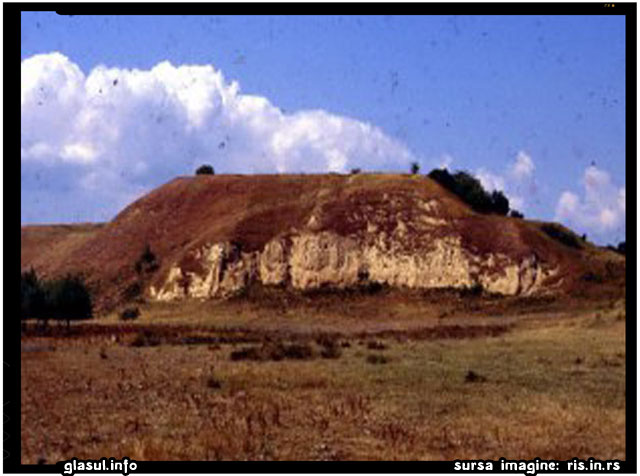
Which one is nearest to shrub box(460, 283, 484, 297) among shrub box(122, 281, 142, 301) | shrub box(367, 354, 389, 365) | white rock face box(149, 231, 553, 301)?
white rock face box(149, 231, 553, 301)

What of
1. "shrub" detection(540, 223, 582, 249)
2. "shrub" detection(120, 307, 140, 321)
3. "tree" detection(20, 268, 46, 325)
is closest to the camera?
"tree" detection(20, 268, 46, 325)

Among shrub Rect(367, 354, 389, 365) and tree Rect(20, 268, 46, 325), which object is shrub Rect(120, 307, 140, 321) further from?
shrub Rect(367, 354, 389, 365)

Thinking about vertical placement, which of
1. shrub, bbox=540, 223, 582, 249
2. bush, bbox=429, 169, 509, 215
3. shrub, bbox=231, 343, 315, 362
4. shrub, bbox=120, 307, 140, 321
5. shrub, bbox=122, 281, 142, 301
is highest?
bush, bbox=429, 169, 509, 215

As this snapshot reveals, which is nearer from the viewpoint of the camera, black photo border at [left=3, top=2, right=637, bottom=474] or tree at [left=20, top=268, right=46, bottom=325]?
black photo border at [left=3, top=2, right=637, bottom=474]

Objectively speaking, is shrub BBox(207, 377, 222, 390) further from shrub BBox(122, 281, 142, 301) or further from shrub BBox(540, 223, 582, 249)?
shrub BBox(540, 223, 582, 249)

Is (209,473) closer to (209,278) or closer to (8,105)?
(8,105)

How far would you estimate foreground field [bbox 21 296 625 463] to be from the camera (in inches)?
517

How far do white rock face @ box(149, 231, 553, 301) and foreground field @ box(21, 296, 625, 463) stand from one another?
155ft

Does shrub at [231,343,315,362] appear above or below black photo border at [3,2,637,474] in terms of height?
below

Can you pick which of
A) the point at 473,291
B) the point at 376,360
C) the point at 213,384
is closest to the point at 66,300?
the point at 376,360

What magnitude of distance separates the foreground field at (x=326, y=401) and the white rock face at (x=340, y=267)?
47.3m

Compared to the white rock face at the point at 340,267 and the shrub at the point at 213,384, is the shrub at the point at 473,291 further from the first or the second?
the shrub at the point at 213,384

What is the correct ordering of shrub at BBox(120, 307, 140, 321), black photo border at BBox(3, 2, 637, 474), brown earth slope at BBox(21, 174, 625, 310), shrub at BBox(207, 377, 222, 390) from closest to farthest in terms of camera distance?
black photo border at BBox(3, 2, 637, 474)
shrub at BBox(207, 377, 222, 390)
shrub at BBox(120, 307, 140, 321)
brown earth slope at BBox(21, 174, 625, 310)

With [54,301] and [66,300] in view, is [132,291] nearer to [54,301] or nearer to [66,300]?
[66,300]
